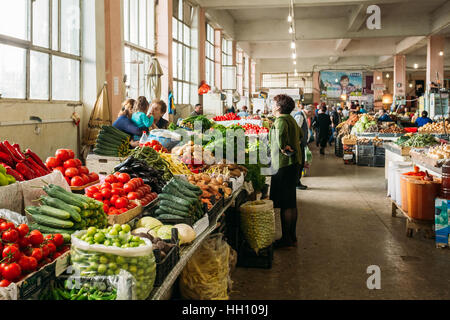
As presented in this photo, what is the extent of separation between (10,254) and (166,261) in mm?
789

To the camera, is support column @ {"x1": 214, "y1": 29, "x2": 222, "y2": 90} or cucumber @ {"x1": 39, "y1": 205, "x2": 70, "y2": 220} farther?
support column @ {"x1": 214, "y1": 29, "x2": 222, "y2": 90}

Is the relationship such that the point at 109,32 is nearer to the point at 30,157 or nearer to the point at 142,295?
the point at 30,157

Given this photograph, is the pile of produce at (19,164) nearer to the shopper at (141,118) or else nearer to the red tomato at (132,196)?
the red tomato at (132,196)

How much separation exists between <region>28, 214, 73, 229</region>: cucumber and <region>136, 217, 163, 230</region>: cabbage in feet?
1.88

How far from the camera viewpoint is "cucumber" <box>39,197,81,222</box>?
2555 mm

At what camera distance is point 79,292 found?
1.99 meters

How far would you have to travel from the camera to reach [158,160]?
4398mm

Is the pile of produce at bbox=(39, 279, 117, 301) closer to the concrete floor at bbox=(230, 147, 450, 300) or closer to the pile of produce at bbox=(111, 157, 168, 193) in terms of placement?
the pile of produce at bbox=(111, 157, 168, 193)

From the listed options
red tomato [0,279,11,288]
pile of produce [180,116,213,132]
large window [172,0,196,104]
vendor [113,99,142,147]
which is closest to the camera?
red tomato [0,279,11,288]

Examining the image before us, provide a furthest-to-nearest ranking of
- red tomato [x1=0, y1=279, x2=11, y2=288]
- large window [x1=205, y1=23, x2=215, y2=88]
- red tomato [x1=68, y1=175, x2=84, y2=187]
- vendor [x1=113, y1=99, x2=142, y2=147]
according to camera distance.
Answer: large window [x1=205, y1=23, x2=215, y2=88], vendor [x1=113, y1=99, x2=142, y2=147], red tomato [x1=68, y1=175, x2=84, y2=187], red tomato [x1=0, y1=279, x2=11, y2=288]

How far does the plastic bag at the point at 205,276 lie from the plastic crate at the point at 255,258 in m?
1.10

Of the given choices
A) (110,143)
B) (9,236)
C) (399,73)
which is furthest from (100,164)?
(399,73)

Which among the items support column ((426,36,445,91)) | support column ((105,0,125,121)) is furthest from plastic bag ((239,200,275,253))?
support column ((426,36,445,91))

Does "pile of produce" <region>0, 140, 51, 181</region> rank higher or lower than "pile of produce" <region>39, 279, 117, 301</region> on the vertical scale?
higher
